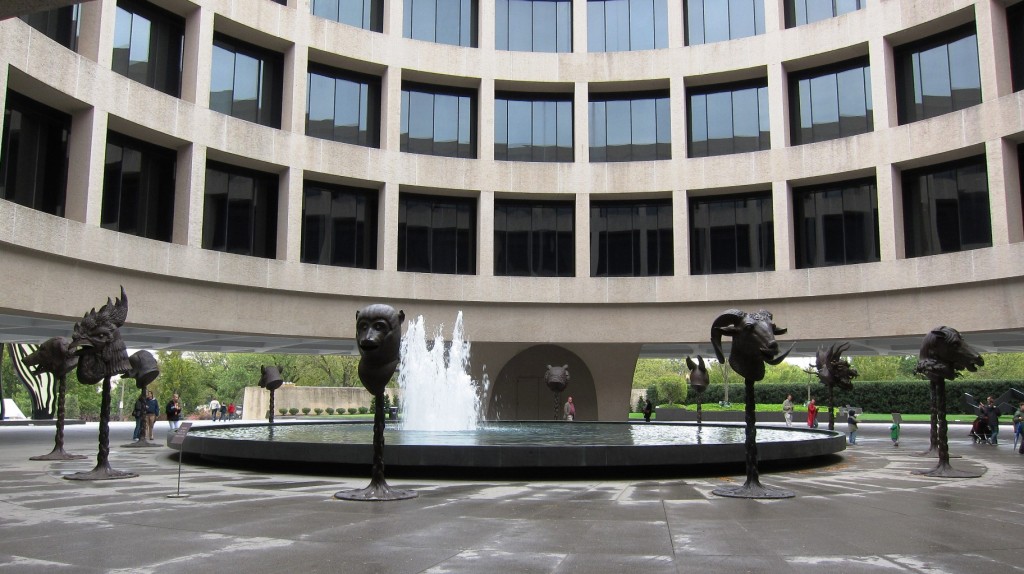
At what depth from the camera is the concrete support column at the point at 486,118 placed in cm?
3294

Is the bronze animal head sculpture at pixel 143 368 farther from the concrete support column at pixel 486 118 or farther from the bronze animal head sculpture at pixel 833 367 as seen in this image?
the bronze animal head sculpture at pixel 833 367

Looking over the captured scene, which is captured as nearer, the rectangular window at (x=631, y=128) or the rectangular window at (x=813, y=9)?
the rectangular window at (x=813, y=9)

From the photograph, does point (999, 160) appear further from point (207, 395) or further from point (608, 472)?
point (207, 395)

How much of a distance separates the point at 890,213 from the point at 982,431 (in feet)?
25.8

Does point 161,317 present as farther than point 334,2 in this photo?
No

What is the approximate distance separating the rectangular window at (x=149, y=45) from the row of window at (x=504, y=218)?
2.44 metres

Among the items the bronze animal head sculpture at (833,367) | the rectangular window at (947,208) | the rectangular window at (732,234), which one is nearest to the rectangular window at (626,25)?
the rectangular window at (732,234)

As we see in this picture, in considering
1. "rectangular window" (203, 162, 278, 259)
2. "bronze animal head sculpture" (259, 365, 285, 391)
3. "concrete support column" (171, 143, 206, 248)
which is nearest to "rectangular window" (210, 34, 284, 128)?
"rectangular window" (203, 162, 278, 259)

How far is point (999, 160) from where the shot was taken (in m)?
25.3

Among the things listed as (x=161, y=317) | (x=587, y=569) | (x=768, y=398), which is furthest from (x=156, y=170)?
(x=768, y=398)

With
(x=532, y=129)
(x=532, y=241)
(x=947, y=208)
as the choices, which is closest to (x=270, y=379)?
(x=532, y=241)

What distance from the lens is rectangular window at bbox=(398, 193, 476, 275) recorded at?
33281mm

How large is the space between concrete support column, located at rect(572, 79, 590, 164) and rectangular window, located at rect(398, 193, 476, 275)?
4.95m

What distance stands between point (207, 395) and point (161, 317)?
192 feet
